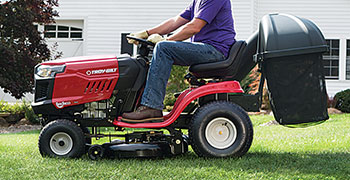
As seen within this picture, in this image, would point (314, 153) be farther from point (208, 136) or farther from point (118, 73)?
point (118, 73)

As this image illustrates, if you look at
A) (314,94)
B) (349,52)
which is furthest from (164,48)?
(349,52)

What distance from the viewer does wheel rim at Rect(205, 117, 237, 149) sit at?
13.3 ft

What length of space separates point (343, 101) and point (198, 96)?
9.77 meters

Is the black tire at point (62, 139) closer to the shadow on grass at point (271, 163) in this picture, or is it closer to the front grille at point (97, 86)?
the shadow on grass at point (271, 163)

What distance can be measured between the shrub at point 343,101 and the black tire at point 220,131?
30.8 feet

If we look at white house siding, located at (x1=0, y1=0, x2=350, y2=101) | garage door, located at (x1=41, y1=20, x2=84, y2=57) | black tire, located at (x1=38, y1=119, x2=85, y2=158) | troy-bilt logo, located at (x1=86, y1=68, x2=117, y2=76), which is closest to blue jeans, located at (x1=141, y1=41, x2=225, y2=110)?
troy-bilt logo, located at (x1=86, y1=68, x2=117, y2=76)

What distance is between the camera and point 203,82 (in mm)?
4383

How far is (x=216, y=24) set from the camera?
4273 mm

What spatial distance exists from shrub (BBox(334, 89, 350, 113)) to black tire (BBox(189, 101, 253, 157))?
938 cm

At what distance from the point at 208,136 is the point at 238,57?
765 mm

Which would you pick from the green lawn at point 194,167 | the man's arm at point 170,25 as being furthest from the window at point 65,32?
the green lawn at point 194,167

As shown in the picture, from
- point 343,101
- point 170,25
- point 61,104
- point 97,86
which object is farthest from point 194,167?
point 343,101

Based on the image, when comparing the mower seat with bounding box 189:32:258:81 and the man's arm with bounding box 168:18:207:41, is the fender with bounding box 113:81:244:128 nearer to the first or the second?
the mower seat with bounding box 189:32:258:81

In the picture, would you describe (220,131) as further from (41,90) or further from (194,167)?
(41,90)
